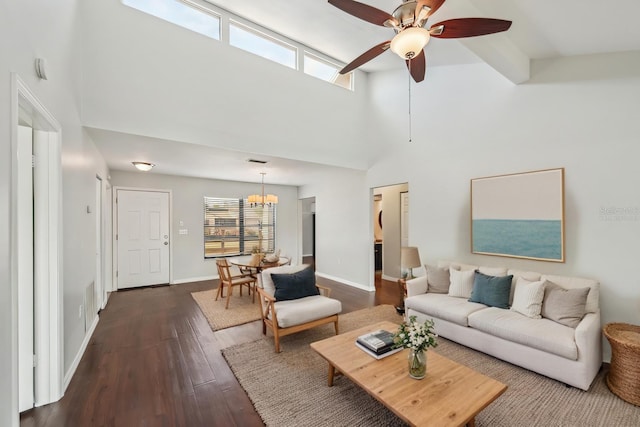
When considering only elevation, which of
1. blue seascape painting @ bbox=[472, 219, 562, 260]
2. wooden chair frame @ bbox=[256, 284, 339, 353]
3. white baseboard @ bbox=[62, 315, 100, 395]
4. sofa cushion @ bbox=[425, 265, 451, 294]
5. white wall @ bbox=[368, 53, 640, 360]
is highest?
Answer: white wall @ bbox=[368, 53, 640, 360]

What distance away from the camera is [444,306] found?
3.22 meters

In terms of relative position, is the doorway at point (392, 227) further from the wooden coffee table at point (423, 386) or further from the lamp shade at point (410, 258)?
the wooden coffee table at point (423, 386)

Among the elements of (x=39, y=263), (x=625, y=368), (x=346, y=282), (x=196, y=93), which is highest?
(x=196, y=93)

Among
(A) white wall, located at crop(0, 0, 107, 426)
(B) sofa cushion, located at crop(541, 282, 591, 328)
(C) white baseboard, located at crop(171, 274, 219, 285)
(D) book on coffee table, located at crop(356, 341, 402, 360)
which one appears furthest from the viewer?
(C) white baseboard, located at crop(171, 274, 219, 285)

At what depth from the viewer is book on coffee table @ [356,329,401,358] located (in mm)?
2230

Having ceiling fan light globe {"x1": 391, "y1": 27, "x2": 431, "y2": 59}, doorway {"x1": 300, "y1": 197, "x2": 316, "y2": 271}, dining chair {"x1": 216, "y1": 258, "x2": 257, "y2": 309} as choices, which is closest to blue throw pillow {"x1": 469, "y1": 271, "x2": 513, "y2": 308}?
ceiling fan light globe {"x1": 391, "y1": 27, "x2": 431, "y2": 59}

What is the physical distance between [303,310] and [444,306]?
5.50 feet

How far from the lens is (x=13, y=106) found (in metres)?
1.48

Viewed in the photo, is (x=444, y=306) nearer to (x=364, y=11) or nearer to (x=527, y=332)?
(x=527, y=332)

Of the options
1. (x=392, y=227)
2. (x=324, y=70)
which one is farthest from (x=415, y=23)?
(x=392, y=227)

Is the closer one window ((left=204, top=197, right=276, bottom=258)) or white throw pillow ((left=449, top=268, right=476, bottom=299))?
white throw pillow ((left=449, top=268, right=476, bottom=299))

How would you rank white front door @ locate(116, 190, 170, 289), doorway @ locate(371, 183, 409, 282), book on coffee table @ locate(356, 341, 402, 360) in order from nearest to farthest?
book on coffee table @ locate(356, 341, 402, 360) → white front door @ locate(116, 190, 170, 289) → doorway @ locate(371, 183, 409, 282)

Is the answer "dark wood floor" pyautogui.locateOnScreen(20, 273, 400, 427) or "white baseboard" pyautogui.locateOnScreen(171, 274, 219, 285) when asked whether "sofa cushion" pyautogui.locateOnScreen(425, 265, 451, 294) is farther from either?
"white baseboard" pyautogui.locateOnScreen(171, 274, 219, 285)

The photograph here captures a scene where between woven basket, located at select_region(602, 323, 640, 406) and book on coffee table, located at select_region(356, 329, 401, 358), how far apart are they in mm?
1827
